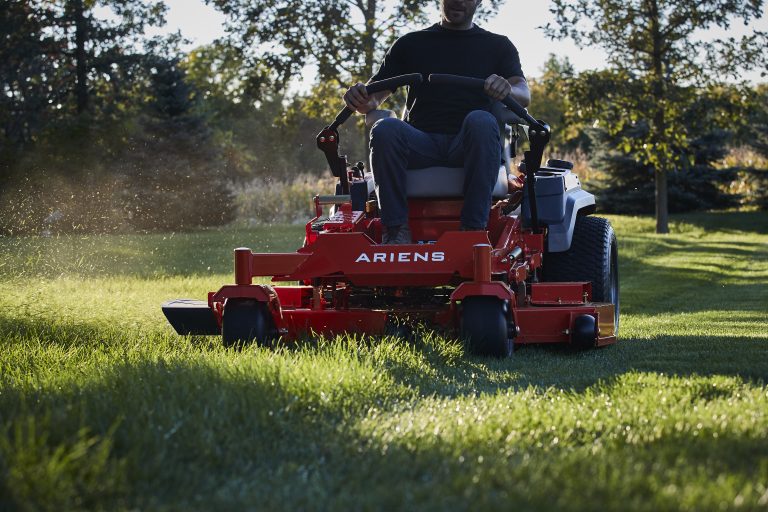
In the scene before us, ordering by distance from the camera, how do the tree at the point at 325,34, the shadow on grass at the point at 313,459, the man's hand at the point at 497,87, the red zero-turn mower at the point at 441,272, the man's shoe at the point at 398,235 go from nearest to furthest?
the shadow on grass at the point at 313,459
the red zero-turn mower at the point at 441,272
the man's hand at the point at 497,87
the man's shoe at the point at 398,235
the tree at the point at 325,34

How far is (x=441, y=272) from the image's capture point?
5414 mm

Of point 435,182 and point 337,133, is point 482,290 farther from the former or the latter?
point 337,133

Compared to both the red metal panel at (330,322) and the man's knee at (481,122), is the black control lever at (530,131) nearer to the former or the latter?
the man's knee at (481,122)

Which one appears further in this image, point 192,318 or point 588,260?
point 588,260

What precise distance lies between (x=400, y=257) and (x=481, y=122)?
84 centimetres

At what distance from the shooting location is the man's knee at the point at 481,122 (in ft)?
18.8

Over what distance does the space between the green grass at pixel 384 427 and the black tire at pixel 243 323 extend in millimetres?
212

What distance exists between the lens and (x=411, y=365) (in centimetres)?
477

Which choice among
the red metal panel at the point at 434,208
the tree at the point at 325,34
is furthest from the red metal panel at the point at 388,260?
the tree at the point at 325,34

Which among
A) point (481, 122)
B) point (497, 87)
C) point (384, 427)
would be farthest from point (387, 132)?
point (384, 427)

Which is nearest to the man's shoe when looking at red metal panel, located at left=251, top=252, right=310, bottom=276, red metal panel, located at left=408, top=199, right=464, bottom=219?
red metal panel, located at left=408, top=199, right=464, bottom=219

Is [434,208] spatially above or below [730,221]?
above

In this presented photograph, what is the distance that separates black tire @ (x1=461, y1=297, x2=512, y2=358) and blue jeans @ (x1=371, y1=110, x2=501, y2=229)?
1.96 feet

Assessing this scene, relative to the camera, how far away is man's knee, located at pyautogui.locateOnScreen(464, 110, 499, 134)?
574cm
